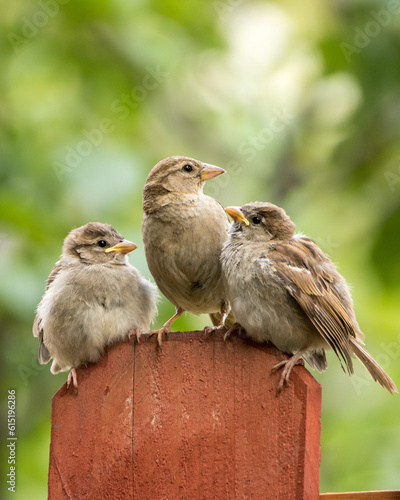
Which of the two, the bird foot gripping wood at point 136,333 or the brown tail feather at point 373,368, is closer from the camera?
the bird foot gripping wood at point 136,333

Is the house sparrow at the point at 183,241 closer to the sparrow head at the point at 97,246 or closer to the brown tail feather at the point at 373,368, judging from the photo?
the sparrow head at the point at 97,246

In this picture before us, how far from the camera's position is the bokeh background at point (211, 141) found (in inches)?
212

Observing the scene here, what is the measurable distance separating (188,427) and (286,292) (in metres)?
0.76

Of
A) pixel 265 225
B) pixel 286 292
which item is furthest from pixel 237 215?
pixel 286 292

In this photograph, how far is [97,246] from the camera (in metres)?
4.20

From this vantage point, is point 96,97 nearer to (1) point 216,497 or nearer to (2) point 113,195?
(2) point 113,195

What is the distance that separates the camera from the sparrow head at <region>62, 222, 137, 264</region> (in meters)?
4.07

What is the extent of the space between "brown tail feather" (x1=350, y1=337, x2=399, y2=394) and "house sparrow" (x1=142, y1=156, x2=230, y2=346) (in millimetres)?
743

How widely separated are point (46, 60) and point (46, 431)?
260 centimetres

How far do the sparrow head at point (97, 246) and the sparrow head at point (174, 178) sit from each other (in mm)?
259

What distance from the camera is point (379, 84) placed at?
585cm

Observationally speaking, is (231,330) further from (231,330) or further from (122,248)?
(122,248)

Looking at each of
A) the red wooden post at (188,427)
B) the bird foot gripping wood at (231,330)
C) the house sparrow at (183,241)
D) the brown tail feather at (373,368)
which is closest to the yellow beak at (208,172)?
the house sparrow at (183,241)

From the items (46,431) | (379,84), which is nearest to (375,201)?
(379,84)
